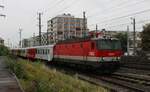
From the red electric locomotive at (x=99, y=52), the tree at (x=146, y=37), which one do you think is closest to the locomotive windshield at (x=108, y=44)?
the red electric locomotive at (x=99, y=52)

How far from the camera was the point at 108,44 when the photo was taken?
21.4 meters

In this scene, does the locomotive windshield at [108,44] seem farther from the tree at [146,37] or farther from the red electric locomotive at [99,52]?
the tree at [146,37]

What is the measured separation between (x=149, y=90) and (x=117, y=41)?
824cm

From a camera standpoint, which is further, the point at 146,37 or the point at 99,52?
the point at 146,37

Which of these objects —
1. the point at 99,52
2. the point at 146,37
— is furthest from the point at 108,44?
the point at 146,37

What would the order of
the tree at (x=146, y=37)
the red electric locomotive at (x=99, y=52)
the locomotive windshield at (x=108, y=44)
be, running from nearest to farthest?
the red electric locomotive at (x=99, y=52) < the locomotive windshield at (x=108, y=44) < the tree at (x=146, y=37)

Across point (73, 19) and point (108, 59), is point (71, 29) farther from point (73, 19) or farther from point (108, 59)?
point (108, 59)

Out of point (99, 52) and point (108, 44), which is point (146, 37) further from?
point (99, 52)

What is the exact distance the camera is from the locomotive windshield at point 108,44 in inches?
824

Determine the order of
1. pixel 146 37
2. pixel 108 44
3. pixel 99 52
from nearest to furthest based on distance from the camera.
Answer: pixel 99 52
pixel 108 44
pixel 146 37

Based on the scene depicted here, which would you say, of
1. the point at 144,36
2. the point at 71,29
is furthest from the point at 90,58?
the point at 71,29

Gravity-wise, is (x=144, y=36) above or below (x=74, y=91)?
above

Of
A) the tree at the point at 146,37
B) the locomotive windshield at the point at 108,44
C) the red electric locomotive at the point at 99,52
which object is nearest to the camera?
the red electric locomotive at the point at 99,52

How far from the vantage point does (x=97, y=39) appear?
818 inches
